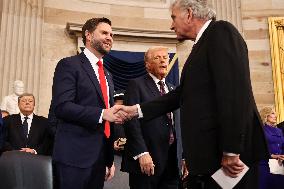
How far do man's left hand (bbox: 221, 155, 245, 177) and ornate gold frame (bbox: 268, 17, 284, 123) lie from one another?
278 inches

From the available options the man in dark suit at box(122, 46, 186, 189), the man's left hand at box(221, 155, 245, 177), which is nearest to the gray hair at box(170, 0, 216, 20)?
the man's left hand at box(221, 155, 245, 177)

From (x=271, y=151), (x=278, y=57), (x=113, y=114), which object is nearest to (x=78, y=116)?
(x=113, y=114)

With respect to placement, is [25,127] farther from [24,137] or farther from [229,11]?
[229,11]

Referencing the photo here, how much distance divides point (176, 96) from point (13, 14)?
21.1 feet

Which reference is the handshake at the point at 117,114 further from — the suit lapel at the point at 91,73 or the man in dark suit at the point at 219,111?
the man in dark suit at the point at 219,111

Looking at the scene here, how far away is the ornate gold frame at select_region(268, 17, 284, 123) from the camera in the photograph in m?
8.60

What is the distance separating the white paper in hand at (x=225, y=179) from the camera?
182 cm

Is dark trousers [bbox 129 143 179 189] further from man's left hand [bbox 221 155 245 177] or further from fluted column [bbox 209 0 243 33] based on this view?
fluted column [bbox 209 0 243 33]

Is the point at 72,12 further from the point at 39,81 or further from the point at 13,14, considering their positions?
the point at 39,81

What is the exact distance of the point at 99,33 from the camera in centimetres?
279

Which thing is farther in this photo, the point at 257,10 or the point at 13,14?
the point at 257,10

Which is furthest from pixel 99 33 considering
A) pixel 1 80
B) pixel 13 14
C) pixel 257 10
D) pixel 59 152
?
pixel 257 10

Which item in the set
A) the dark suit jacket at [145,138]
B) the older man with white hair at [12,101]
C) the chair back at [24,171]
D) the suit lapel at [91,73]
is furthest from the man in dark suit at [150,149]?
the older man with white hair at [12,101]

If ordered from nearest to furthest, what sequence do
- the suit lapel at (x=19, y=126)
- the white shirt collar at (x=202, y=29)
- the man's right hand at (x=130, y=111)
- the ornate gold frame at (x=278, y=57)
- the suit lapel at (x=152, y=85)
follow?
1. the white shirt collar at (x=202, y=29)
2. the man's right hand at (x=130, y=111)
3. the suit lapel at (x=152, y=85)
4. the suit lapel at (x=19, y=126)
5. the ornate gold frame at (x=278, y=57)
